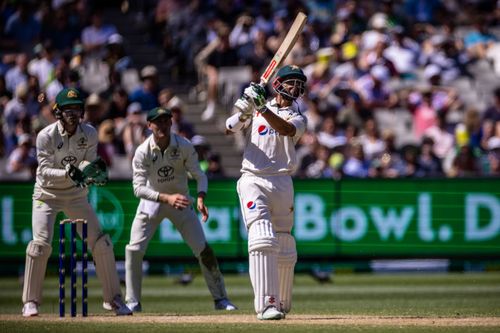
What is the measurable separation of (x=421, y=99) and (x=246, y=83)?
3285 millimetres

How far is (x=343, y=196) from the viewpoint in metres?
19.3

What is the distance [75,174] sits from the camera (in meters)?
12.3

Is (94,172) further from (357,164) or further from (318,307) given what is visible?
(357,164)

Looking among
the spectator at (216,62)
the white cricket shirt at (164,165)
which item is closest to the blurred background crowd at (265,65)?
the spectator at (216,62)

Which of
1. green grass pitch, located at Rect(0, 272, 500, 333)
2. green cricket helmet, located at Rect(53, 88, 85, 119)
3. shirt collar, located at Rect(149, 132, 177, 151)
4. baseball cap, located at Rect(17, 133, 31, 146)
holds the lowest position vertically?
green grass pitch, located at Rect(0, 272, 500, 333)

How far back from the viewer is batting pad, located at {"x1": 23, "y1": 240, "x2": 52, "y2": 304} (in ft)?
41.7

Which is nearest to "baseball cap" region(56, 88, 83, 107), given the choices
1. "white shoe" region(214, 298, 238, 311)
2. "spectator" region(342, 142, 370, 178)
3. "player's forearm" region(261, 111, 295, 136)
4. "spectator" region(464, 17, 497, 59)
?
"player's forearm" region(261, 111, 295, 136)

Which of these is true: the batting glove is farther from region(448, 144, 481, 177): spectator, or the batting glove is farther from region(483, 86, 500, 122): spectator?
region(483, 86, 500, 122): spectator

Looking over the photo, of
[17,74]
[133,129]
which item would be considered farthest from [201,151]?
[17,74]

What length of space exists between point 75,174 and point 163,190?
1.53 metres

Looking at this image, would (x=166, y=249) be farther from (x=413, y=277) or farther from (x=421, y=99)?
(x=421, y=99)

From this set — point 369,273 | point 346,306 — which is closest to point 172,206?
point 346,306

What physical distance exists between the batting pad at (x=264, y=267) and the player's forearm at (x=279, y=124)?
0.93 m

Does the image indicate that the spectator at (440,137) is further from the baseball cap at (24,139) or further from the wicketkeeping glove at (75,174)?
the wicketkeeping glove at (75,174)
